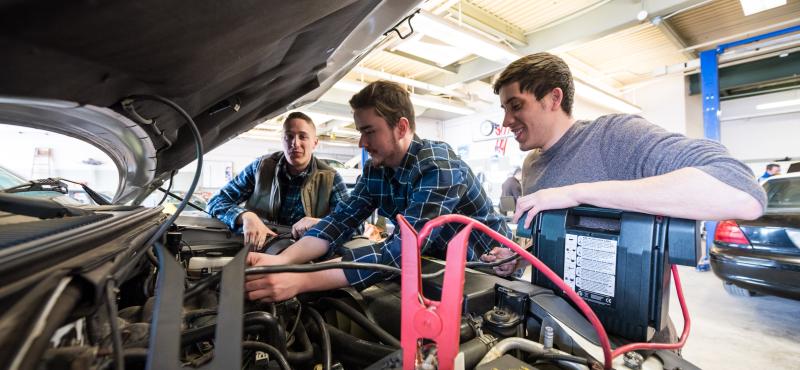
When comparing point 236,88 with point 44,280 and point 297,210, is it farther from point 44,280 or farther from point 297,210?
point 297,210

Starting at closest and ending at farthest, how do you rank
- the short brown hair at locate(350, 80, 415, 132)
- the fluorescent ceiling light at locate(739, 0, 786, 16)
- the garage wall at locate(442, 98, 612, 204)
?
the short brown hair at locate(350, 80, 415, 132) < the fluorescent ceiling light at locate(739, 0, 786, 16) < the garage wall at locate(442, 98, 612, 204)

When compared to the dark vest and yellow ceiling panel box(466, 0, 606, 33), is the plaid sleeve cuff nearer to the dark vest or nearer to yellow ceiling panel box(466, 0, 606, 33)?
the dark vest

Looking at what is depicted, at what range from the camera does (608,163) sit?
98cm

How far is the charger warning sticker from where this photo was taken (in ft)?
2.27

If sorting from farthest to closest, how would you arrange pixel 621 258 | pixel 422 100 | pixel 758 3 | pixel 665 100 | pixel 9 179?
1. pixel 665 100
2. pixel 422 100
3. pixel 758 3
4. pixel 9 179
5. pixel 621 258

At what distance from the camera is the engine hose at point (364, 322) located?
0.65 m

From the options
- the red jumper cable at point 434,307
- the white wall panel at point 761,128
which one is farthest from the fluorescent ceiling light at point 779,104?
the red jumper cable at point 434,307

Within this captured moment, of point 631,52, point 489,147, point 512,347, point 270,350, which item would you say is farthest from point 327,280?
point 489,147

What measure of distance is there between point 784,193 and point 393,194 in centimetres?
294

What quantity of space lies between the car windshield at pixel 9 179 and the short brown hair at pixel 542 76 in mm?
1632

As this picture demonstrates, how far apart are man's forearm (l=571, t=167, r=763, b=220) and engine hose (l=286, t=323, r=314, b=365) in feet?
2.20

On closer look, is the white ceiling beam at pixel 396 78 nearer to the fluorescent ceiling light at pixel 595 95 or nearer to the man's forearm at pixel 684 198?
the fluorescent ceiling light at pixel 595 95

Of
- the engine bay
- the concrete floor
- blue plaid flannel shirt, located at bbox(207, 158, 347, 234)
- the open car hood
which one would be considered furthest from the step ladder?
the concrete floor

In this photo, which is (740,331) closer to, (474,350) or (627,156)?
(627,156)
